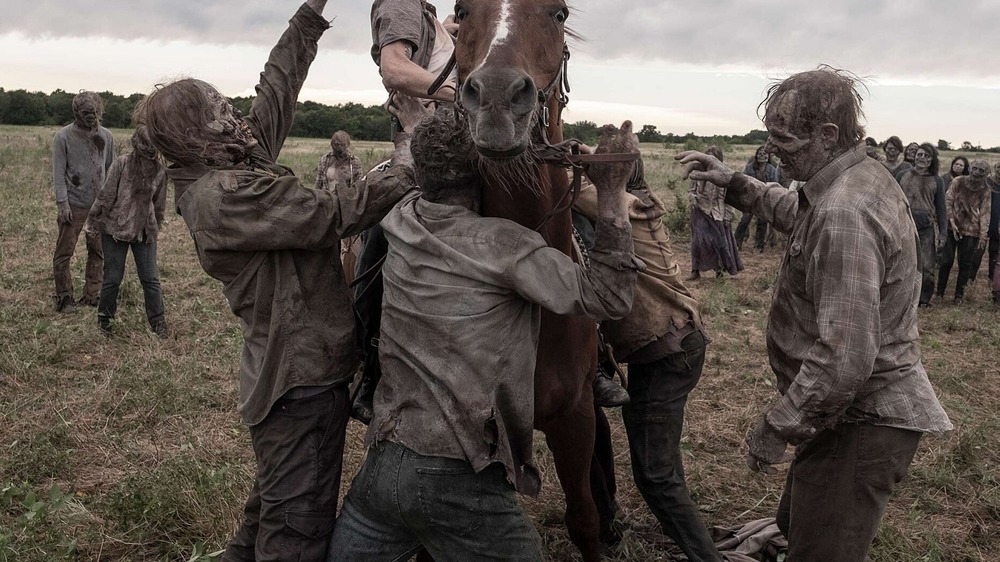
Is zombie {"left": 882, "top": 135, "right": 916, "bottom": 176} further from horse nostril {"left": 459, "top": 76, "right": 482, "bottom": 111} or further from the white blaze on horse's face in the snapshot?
horse nostril {"left": 459, "top": 76, "right": 482, "bottom": 111}

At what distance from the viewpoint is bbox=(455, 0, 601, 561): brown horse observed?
2.13 meters

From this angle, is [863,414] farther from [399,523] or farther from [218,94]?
[218,94]

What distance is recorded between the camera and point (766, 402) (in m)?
6.58

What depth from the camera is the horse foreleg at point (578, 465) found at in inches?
130

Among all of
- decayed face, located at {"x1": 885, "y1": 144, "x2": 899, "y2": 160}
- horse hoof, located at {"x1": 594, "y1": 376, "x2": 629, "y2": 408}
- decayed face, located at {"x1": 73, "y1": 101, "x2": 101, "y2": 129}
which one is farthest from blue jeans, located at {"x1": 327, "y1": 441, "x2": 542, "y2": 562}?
decayed face, located at {"x1": 885, "y1": 144, "x2": 899, "y2": 160}

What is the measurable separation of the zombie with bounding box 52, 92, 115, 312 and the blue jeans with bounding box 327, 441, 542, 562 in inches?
296

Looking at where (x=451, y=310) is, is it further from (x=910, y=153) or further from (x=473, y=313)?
(x=910, y=153)

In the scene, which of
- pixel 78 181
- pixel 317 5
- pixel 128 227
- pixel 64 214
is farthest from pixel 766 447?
pixel 78 181

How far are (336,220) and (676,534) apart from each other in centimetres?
234

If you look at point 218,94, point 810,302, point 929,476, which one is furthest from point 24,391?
point 929,476

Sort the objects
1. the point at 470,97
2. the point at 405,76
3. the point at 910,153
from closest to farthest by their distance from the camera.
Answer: the point at 470,97, the point at 405,76, the point at 910,153

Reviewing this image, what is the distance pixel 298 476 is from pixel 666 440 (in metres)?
1.86

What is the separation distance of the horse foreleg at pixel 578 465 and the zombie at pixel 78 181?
7163 millimetres

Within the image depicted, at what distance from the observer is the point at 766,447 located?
2.58 m
